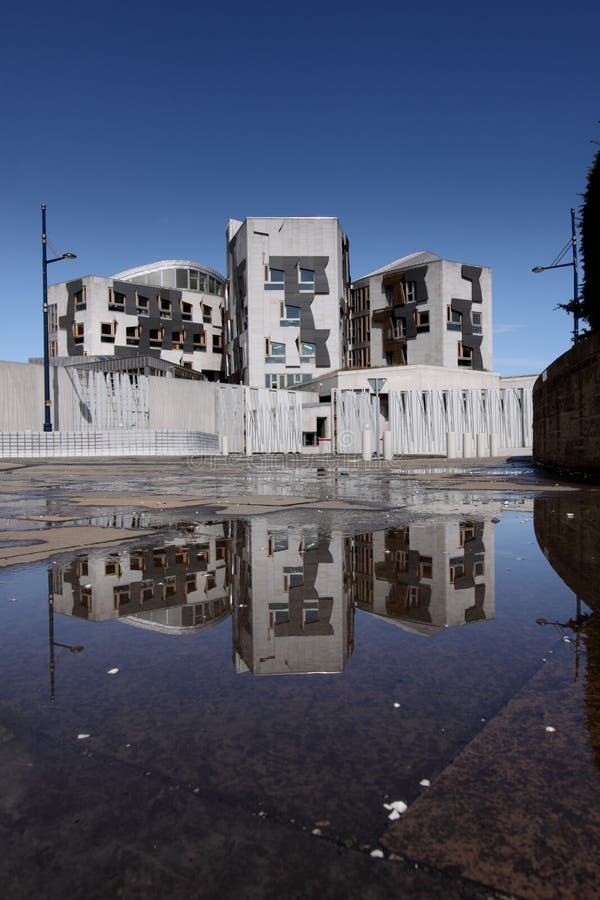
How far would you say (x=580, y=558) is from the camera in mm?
3627

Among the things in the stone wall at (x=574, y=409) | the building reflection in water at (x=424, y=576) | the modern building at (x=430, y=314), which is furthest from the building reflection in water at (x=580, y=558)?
the modern building at (x=430, y=314)

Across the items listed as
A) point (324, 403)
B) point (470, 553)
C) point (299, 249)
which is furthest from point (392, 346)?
point (470, 553)

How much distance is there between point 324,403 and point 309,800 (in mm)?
44886

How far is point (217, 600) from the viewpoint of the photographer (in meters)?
2.84

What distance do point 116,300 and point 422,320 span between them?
100ft

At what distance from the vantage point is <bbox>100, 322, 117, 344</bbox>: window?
63200 millimetres

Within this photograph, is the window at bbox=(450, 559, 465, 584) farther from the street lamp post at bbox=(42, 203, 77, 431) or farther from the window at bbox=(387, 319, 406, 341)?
the window at bbox=(387, 319, 406, 341)

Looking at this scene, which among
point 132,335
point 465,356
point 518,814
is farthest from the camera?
point 132,335

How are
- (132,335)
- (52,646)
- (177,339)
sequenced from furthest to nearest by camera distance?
(177,339) < (132,335) < (52,646)

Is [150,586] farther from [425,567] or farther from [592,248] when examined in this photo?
[592,248]

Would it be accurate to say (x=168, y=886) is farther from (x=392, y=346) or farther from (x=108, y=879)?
(x=392, y=346)

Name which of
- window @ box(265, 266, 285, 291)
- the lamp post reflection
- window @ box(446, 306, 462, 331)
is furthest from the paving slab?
window @ box(446, 306, 462, 331)

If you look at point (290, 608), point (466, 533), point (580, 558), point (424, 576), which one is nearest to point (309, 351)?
point (466, 533)

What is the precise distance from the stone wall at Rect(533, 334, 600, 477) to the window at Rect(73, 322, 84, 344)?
5703 centimetres
